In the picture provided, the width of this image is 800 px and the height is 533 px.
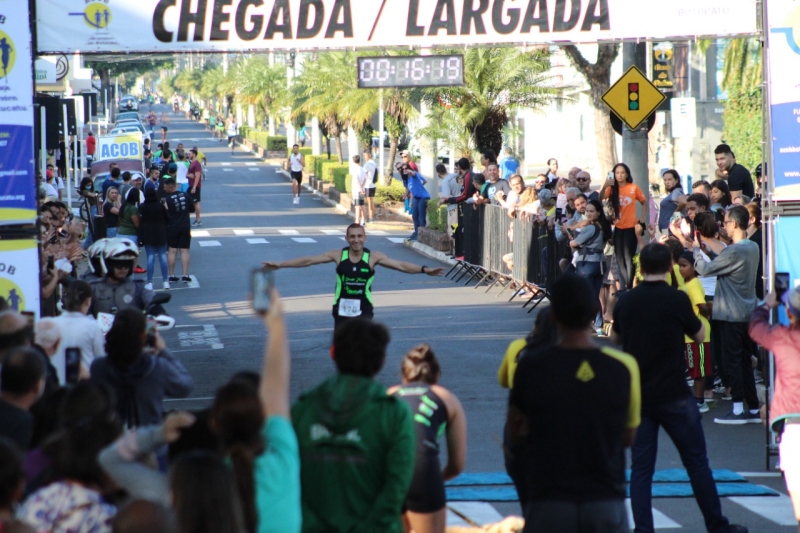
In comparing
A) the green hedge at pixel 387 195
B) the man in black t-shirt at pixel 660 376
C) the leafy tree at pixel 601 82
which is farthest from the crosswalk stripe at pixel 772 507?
the green hedge at pixel 387 195

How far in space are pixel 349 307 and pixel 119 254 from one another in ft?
9.27

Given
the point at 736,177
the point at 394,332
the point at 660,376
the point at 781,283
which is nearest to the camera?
the point at 660,376

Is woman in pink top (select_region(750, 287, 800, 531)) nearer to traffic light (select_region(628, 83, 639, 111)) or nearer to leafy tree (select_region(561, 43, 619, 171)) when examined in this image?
traffic light (select_region(628, 83, 639, 111))

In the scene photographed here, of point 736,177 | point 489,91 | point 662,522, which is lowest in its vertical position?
point 662,522

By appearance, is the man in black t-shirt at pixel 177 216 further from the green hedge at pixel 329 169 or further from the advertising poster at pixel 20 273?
the green hedge at pixel 329 169

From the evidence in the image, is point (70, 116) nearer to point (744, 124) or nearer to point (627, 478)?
point (744, 124)

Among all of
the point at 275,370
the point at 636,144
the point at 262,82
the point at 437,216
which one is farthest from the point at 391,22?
the point at 262,82

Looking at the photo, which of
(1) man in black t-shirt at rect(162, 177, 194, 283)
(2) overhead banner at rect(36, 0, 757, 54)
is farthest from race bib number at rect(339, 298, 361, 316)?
(1) man in black t-shirt at rect(162, 177, 194, 283)

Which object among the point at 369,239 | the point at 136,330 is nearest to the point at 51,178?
the point at 369,239

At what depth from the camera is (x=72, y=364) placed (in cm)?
648

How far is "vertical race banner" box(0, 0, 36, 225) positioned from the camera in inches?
367

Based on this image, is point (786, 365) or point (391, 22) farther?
point (391, 22)

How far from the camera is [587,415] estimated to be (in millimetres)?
4961

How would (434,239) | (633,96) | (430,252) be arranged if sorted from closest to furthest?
(633,96), (430,252), (434,239)
